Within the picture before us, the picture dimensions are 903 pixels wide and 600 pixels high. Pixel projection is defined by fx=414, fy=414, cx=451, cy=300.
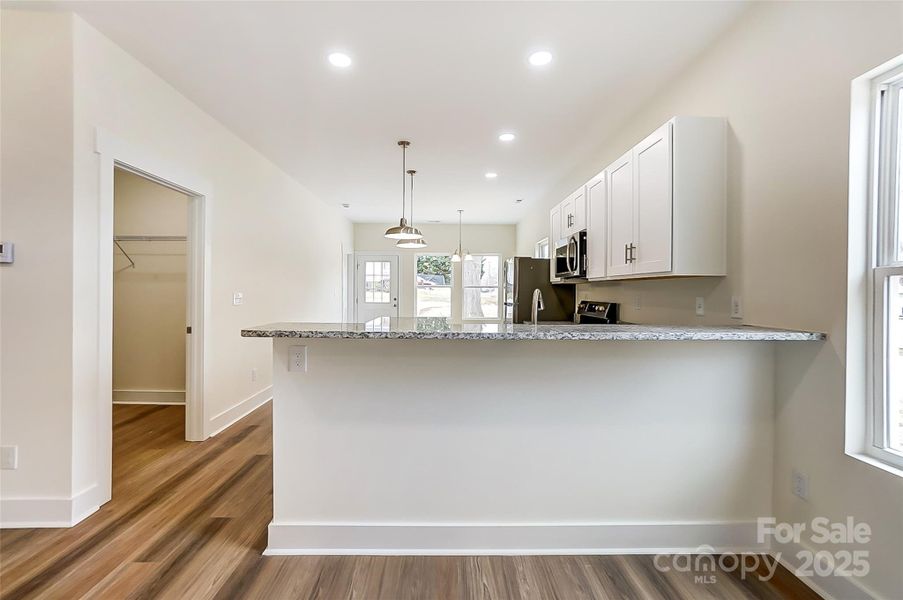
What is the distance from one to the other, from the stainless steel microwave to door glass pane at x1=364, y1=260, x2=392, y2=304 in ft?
16.7

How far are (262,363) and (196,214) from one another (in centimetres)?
178

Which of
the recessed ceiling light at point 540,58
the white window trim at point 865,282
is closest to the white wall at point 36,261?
the recessed ceiling light at point 540,58

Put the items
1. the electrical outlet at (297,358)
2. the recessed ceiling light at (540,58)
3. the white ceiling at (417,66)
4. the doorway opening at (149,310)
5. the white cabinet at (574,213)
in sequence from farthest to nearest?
the doorway opening at (149,310) < the white cabinet at (574,213) < the recessed ceiling light at (540,58) < the white ceiling at (417,66) < the electrical outlet at (297,358)

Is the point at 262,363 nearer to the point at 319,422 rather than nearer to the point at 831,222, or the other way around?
the point at 319,422

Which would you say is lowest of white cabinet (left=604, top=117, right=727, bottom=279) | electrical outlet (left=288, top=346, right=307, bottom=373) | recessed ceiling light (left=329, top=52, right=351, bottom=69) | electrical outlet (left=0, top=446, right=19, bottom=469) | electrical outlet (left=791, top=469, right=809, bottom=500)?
electrical outlet (left=0, top=446, right=19, bottom=469)

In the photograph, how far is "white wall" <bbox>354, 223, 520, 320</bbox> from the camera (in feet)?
28.0

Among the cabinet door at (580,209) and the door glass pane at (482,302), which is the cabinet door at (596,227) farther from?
the door glass pane at (482,302)

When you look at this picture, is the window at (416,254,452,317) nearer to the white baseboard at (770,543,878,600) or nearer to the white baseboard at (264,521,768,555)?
the white baseboard at (264,521,768,555)

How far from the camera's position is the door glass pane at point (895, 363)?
1489mm

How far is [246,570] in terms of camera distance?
1.80 metres

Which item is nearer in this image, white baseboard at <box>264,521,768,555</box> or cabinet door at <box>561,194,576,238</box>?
white baseboard at <box>264,521,768,555</box>

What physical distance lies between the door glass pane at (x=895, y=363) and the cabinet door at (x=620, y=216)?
1.29 m

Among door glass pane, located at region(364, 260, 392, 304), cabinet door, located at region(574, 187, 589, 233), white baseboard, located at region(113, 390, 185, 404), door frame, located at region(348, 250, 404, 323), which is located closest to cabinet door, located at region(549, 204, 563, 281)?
cabinet door, located at region(574, 187, 589, 233)

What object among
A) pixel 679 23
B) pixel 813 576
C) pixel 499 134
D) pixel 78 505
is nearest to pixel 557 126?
pixel 499 134
